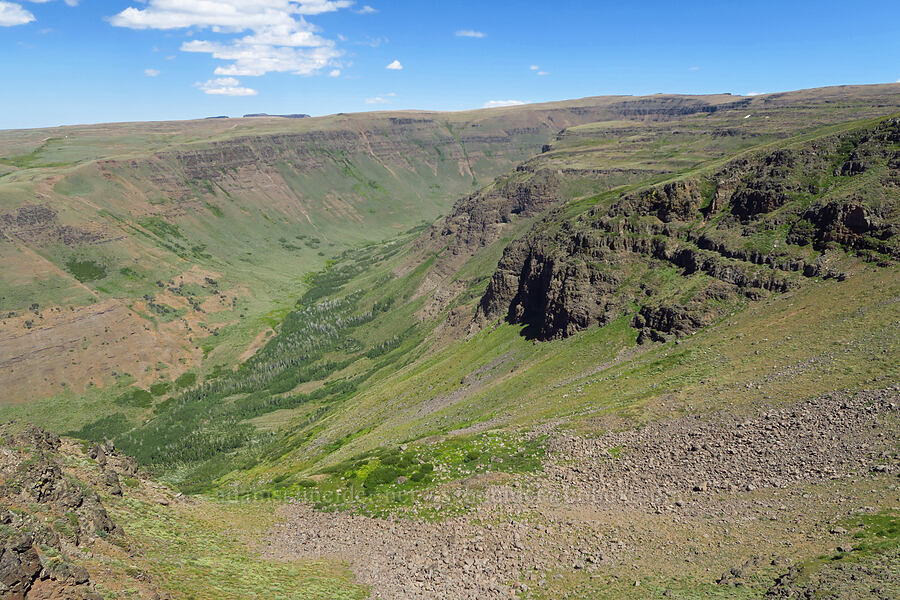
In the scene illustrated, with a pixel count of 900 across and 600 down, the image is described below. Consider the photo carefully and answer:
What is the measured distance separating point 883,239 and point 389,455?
86428 mm

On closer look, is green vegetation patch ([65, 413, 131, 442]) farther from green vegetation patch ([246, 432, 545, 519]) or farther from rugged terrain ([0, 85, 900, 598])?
green vegetation patch ([246, 432, 545, 519])

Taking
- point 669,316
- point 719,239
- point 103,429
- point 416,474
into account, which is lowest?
point 103,429

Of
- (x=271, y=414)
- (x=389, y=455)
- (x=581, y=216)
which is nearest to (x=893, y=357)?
(x=389, y=455)

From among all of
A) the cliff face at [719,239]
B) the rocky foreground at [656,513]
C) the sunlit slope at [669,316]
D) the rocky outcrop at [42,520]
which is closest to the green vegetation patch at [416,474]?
the rocky foreground at [656,513]

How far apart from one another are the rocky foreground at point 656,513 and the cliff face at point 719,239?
43.0 meters

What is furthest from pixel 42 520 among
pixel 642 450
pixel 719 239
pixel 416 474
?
pixel 719 239

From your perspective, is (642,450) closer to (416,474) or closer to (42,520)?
(416,474)

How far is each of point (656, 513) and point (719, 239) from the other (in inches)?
3019

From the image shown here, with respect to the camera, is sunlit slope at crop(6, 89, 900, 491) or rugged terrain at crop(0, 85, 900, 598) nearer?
rugged terrain at crop(0, 85, 900, 598)

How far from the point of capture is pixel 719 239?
4161 inches

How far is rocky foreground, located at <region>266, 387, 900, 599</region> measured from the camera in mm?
40147

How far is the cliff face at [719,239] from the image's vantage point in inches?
3469

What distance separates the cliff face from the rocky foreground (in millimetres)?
43047

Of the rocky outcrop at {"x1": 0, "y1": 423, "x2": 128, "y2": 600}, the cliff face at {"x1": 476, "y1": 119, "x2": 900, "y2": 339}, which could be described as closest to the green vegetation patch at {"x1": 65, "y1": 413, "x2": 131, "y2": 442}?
the cliff face at {"x1": 476, "y1": 119, "x2": 900, "y2": 339}
